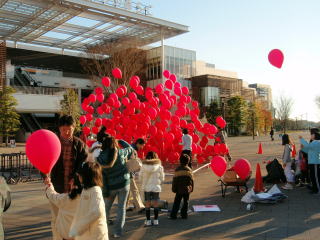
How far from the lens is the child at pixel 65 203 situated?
354cm

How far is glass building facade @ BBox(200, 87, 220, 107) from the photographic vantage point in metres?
47.9

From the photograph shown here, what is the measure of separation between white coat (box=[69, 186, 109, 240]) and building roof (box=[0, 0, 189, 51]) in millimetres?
22674

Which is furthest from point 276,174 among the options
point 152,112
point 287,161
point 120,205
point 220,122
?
point 120,205

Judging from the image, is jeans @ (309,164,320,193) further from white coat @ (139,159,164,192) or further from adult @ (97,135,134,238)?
adult @ (97,135,134,238)

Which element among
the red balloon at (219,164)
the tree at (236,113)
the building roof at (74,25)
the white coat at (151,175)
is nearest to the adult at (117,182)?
the white coat at (151,175)

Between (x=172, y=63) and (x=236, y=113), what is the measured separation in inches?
742

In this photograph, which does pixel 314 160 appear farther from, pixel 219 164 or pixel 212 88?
pixel 212 88

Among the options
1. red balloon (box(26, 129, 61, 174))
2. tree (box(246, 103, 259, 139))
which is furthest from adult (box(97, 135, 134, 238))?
tree (box(246, 103, 259, 139))

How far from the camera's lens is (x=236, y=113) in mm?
51875

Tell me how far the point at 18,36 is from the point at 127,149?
30144mm

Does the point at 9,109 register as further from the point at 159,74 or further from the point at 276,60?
the point at 276,60

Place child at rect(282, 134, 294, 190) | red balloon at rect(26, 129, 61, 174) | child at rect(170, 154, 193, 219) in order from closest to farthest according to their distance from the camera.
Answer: red balloon at rect(26, 129, 61, 174) < child at rect(170, 154, 193, 219) < child at rect(282, 134, 294, 190)

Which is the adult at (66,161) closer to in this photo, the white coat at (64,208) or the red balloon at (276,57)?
the white coat at (64,208)

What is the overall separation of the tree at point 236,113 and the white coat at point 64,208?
49.2 meters
